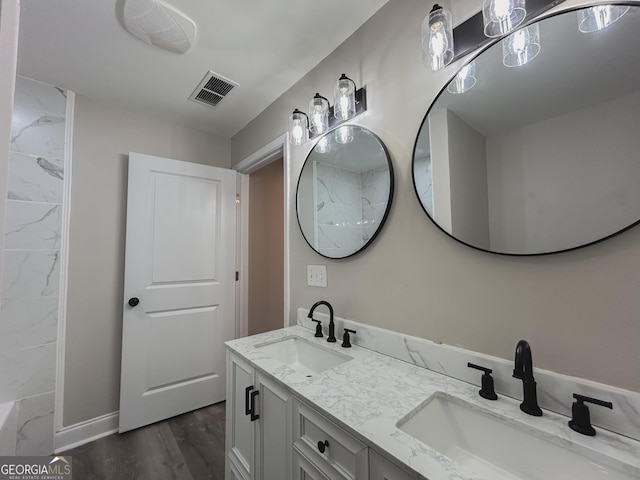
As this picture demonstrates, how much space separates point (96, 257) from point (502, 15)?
2471mm

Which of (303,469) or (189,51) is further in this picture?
(189,51)

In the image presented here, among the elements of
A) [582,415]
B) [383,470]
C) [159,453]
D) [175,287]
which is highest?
[175,287]

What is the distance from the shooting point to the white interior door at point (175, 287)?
1870mm

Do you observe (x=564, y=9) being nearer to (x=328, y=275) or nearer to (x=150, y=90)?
(x=328, y=275)

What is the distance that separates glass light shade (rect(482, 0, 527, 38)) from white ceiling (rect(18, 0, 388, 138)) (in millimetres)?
Answer: 633

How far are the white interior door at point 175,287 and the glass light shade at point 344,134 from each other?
127 cm

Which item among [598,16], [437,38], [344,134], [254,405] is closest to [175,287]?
[254,405]

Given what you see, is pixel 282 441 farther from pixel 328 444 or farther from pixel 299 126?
pixel 299 126

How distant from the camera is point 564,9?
29.5 inches

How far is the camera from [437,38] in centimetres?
89

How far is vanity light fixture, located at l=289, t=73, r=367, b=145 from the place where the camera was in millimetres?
1271

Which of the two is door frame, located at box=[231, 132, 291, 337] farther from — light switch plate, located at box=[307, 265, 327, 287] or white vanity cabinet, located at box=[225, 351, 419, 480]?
white vanity cabinet, located at box=[225, 351, 419, 480]

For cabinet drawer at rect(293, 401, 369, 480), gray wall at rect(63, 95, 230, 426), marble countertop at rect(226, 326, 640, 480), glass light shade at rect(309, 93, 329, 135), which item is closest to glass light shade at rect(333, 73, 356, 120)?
glass light shade at rect(309, 93, 329, 135)

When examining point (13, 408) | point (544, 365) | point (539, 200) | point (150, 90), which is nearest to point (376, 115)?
point (539, 200)
